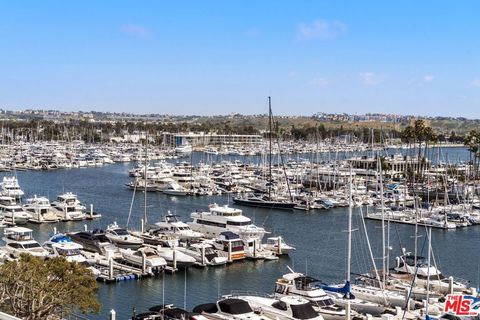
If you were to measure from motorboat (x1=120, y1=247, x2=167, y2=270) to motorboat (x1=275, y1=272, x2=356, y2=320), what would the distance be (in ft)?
24.0

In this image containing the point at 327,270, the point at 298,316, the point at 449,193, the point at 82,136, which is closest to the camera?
the point at 298,316

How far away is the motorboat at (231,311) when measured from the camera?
22.8m

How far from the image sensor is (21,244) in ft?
113

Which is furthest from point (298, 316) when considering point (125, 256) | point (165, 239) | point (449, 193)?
point (449, 193)

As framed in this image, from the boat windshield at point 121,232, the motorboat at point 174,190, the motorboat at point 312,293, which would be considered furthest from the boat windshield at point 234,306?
the motorboat at point 174,190

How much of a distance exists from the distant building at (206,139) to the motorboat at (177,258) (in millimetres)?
117869

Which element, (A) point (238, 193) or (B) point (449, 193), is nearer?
(B) point (449, 193)

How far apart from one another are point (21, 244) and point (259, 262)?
12495 mm

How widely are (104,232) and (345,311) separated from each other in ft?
62.2

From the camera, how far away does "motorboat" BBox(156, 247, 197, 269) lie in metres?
34.0

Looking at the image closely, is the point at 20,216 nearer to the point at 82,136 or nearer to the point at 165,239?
the point at 165,239

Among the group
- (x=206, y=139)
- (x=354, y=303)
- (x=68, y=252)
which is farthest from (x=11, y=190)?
(x=206, y=139)

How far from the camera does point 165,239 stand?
37.5 metres

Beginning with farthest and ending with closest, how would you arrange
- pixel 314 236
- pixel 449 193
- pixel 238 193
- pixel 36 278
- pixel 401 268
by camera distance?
pixel 238 193
pixel 449 193
pixel 314 236
pixel 401 268
pixel 36 278
